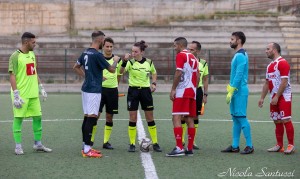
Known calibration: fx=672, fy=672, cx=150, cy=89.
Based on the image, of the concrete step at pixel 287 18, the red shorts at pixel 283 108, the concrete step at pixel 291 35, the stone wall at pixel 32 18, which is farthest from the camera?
the concrete step at pixel 287 18

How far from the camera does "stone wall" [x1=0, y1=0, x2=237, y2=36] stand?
35000 mm

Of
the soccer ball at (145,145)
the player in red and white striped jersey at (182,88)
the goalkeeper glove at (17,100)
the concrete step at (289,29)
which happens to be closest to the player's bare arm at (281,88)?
the player in red and white striped jersey at (182,88)

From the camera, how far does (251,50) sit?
33125 mm

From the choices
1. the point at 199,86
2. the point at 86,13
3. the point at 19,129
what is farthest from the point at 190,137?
the point at 86,13

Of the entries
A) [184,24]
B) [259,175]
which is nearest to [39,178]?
[259,175]

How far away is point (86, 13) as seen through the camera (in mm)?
35906

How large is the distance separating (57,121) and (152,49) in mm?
16105

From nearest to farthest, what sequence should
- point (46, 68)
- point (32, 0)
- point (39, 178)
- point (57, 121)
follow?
point (39, 178)
point (57, 121)
point (46, 68)
point (32, 0)

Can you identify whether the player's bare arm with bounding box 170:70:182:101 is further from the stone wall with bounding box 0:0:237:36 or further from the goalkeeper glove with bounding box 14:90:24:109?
the stone wall with bounding box 0:0:237:36

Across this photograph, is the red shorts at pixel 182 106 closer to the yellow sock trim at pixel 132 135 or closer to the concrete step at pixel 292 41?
the yellow sock trim at pixel 132 135

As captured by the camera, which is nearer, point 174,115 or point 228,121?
point 174,115

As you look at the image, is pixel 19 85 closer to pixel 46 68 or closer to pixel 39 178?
pixel 39 178

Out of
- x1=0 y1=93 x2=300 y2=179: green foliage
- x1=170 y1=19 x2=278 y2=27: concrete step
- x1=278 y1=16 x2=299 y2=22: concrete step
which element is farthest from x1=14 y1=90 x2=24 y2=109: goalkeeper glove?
x1=278 y1=16 x2=299 y2=22: concrete step

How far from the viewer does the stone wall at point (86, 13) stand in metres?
35.0
